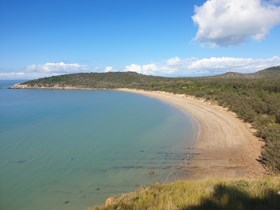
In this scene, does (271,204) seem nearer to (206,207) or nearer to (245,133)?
(206,207)

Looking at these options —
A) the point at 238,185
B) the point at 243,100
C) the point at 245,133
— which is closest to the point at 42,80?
the point at 243,100

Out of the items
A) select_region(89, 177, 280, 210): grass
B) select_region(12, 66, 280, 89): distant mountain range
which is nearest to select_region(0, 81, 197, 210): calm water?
select_region(89, 177, 280, 210): grass

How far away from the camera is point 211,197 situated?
24.4 feet

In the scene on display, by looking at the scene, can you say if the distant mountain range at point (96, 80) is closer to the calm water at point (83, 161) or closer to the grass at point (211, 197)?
the calm water at point (83, 161)

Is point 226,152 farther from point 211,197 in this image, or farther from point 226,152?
point 211,197

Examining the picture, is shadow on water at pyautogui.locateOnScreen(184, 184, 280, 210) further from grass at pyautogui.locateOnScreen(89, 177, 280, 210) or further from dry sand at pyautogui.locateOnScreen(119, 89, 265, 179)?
dry sand at pyautogui.locateOnScreen(119, 89, 265, 179)

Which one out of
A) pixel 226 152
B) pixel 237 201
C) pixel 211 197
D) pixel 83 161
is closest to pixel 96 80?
pixel 83 161

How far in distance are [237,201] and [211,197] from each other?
78 cm

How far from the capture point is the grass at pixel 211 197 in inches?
263

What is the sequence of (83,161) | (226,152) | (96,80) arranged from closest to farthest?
(83,161), (226,152), (96,80)

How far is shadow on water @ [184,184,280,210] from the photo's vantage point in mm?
6367

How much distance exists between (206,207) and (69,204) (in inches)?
267

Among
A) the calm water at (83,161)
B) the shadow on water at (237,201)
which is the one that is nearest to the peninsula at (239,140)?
the calm water at (83,161)

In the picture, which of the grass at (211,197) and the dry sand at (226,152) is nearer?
the grass at (211,197)
